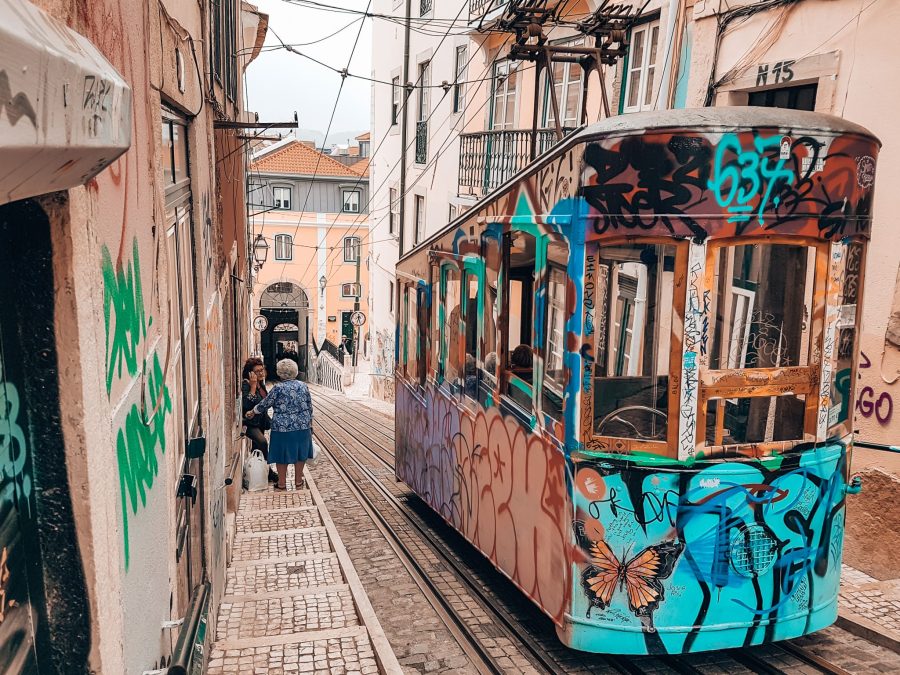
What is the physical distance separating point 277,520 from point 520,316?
431 cm

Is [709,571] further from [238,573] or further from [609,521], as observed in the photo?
[238,573]

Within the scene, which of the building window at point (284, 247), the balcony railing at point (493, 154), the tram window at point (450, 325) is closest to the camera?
the tram window at point (450, 325)

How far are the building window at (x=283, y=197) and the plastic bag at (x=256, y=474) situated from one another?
34.0 metres

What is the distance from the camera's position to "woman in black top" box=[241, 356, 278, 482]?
10250mm

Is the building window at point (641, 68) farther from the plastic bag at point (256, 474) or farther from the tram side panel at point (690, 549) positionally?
the tram side panel at point (690, 549)

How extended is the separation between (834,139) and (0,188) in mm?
4199

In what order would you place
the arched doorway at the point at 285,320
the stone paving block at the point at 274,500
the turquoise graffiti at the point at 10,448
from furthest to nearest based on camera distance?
the arched doorway at the point at 285,320 → the stone paving block at the point at 274,500 → the turquoise graffiti at the point at 10,448

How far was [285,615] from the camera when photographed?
5758mm

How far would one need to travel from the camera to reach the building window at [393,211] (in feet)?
86.3

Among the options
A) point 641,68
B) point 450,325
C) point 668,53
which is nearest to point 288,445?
point 450,325

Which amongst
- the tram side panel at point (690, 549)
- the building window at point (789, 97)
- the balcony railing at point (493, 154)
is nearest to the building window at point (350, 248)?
the balcony railing at point (493, 154)

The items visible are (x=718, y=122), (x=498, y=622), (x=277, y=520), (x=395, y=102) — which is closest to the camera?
(x=718, y=122)

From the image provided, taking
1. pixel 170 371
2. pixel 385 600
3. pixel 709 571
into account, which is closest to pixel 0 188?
pixel 170 371

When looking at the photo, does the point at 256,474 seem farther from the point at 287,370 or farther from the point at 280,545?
the point at 280,545
